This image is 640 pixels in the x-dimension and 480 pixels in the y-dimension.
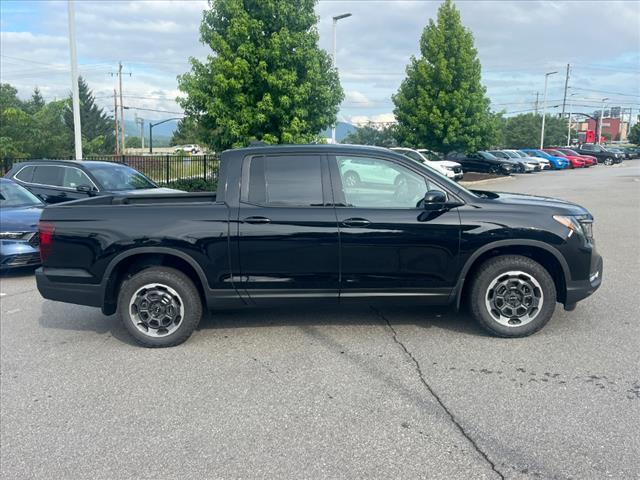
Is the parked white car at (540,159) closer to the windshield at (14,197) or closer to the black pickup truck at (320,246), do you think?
the windshield at (14,197)

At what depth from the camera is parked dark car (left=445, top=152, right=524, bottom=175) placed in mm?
32531

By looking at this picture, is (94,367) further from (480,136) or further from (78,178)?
(480,136)

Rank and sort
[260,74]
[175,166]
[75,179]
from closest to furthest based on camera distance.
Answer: [75,179] → [260,74] → [175,166]

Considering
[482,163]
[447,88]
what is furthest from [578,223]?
[482,163]

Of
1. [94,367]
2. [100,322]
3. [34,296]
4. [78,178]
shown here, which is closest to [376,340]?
[94,367]

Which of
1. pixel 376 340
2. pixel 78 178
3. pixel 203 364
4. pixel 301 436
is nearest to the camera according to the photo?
pixel 301 436

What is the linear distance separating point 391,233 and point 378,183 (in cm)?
52

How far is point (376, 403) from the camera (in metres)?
3.91

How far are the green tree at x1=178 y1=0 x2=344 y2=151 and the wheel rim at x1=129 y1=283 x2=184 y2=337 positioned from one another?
466 inches

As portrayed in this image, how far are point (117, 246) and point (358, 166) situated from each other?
91.9 inches

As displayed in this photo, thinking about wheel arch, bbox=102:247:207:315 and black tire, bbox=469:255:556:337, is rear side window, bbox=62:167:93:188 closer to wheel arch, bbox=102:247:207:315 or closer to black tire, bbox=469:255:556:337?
wheel arch, bbox=102:247:207:315

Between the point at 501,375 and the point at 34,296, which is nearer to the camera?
the point at 501,375

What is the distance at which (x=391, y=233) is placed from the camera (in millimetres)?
4957

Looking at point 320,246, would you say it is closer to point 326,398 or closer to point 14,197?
point 326,398
